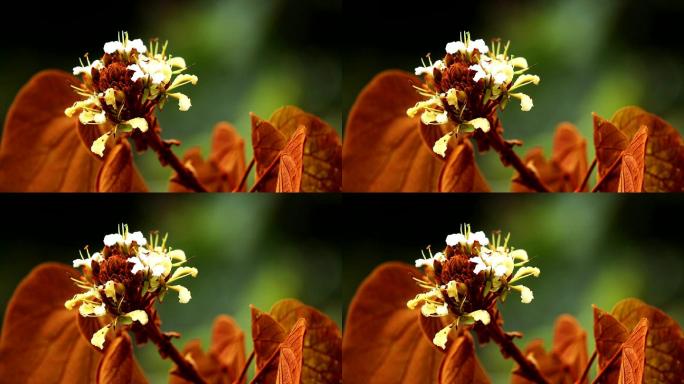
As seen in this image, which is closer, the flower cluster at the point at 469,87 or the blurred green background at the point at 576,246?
the flower cluster at the point at 469,87

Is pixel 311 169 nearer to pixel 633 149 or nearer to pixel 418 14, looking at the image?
pixel 418 14

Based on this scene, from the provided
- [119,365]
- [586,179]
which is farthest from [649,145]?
[119,365]

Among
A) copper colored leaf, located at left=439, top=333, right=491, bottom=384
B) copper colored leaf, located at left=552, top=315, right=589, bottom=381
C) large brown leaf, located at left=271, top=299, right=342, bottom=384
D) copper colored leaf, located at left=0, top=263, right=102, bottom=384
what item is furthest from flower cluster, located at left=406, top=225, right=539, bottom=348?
copper colored leaf, located at left=0, top=263, right=102, bottom=384

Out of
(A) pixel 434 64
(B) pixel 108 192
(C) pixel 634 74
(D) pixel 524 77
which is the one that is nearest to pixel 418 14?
(A) pixel 434 64

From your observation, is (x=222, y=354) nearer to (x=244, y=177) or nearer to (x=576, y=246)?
(x=244, y=177)

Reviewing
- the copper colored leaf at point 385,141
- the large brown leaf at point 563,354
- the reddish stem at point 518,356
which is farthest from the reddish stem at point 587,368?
the copper colored leaf at point 385,141

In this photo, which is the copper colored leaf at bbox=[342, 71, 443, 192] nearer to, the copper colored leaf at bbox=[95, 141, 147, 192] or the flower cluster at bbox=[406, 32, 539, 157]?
the flower cluster at bbox=[406, 32, 539, 157]

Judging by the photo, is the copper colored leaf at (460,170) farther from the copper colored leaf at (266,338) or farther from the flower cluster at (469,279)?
the copper colored leaf at (266,338)
